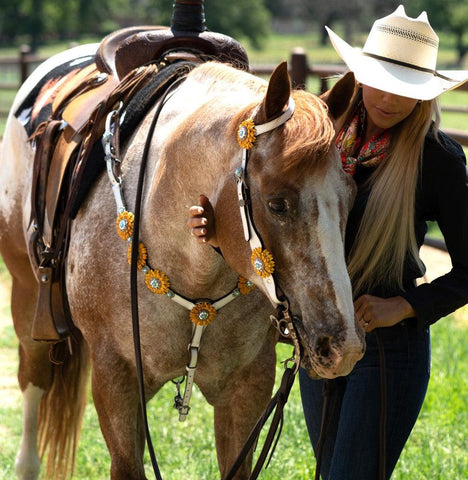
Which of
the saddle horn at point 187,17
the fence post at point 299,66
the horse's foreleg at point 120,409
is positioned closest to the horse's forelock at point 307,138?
the horse's foreleg at point 120,409

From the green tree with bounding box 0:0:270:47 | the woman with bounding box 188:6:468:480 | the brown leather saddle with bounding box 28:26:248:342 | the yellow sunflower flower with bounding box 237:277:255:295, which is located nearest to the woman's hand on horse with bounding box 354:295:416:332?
the woman with bounding box 188:6:468:480

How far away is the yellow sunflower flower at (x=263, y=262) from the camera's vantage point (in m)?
1.94

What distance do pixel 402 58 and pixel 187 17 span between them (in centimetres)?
107

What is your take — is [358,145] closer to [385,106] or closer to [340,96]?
[385,106]

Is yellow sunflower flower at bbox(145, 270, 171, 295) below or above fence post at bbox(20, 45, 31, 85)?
above

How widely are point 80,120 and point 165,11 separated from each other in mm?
57981

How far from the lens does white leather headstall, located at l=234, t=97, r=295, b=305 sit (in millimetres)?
1960

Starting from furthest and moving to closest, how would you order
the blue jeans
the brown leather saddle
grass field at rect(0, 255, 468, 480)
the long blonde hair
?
grass field at rect(0, 255, 468, 480), the brown leather saddle, the blue jeans, the long blonde hair

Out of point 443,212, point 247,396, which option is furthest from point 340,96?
point 247,396

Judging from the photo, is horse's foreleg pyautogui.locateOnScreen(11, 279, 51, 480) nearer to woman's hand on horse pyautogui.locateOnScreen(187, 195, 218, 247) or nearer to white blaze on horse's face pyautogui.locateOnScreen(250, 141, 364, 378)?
woman's hand on horse pyautogui.locateOnScreen(187, 195, 218, 247)

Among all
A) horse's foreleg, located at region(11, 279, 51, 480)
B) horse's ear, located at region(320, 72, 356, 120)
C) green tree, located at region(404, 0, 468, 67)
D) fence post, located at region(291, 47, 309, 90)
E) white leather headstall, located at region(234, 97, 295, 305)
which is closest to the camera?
white leather headstall, located at region(234, 97, 295, 305)

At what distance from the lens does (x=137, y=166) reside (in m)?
2.52

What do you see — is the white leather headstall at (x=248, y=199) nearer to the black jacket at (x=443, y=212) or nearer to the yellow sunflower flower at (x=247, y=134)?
the yellow sunflower flower at (x=247, y=134)

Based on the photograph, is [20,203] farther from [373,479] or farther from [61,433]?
[373,479]
